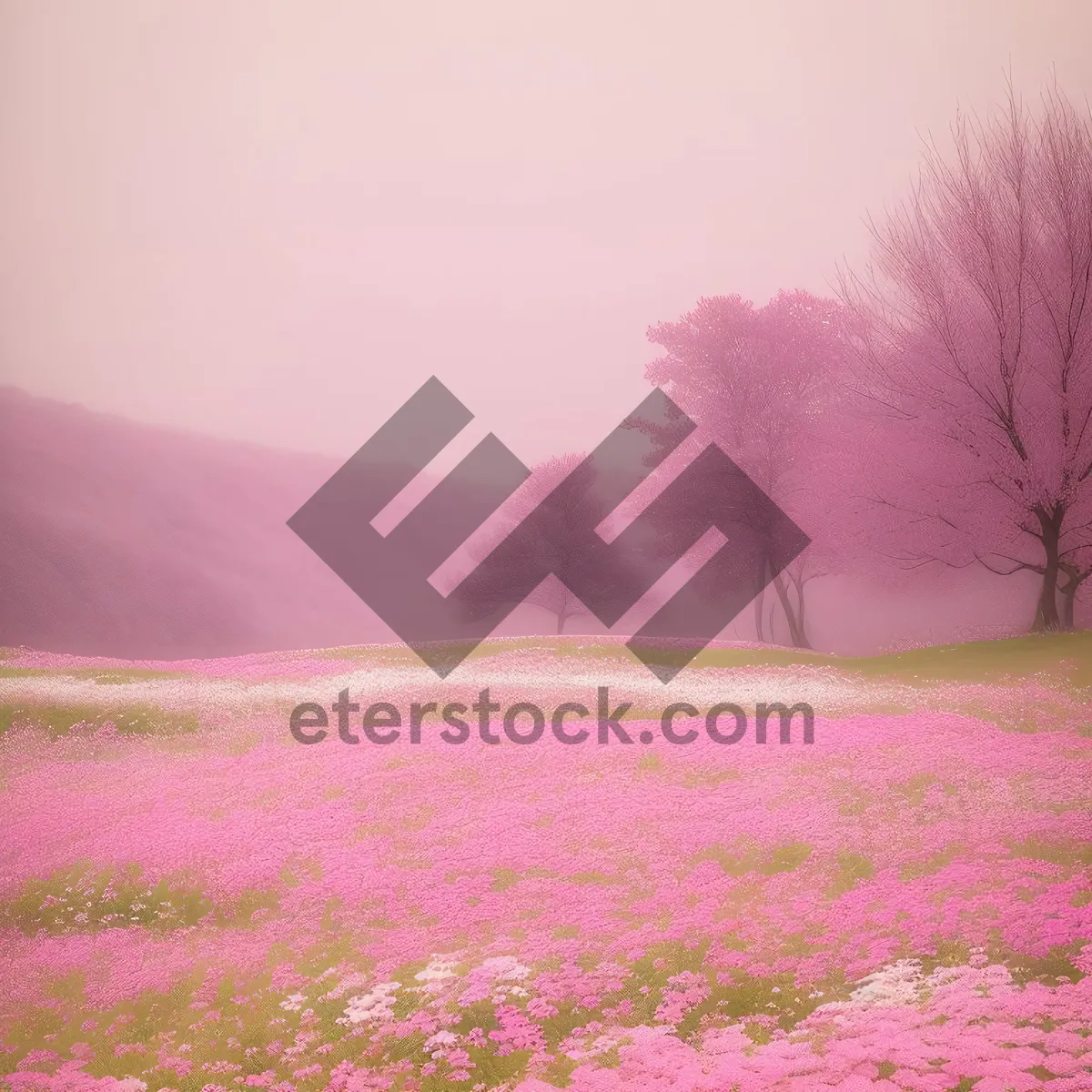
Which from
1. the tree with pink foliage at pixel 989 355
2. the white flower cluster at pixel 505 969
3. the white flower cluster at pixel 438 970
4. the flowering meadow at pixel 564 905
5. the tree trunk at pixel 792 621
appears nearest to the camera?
the flowering meadow at pixel 564 905

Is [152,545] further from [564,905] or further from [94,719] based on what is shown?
[564,905]

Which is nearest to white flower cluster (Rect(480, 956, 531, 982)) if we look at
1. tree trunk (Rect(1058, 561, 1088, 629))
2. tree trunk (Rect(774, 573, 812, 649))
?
tree trunk (Rect(1058, 561, 1088, 629))

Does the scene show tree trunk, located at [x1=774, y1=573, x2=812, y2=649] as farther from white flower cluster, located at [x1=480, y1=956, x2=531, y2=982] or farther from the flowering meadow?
white flower cluster, located at [x1=480, y1=956, x2=531, y2=982]

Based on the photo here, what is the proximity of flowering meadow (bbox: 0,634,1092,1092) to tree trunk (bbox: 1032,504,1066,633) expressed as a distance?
9.07 feet

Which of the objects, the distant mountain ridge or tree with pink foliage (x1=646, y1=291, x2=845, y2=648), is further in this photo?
tree with pink foliage (x1=646, y1=291, x2=845, y2=648)

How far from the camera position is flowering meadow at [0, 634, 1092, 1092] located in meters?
5.47

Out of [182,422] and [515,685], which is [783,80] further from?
[182,422]

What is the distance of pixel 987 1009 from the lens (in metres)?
5.22

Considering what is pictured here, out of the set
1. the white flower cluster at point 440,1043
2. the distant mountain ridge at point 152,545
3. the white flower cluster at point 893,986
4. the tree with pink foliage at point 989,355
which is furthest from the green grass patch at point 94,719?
the tree with pink foliage at point 989,355

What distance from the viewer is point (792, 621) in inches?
749

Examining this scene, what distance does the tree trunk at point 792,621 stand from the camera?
18.8 meters

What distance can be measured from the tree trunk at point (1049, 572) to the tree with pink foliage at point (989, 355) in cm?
2

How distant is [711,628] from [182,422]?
42.6 feet

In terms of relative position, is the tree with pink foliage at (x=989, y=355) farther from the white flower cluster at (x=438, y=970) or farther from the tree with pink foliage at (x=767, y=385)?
the white flower cluster at (x=438, y=970)
